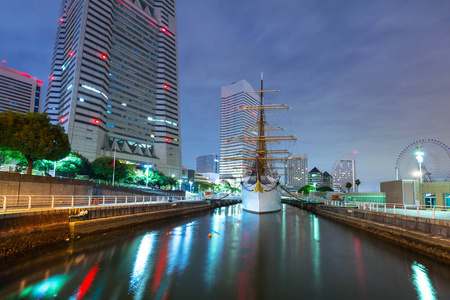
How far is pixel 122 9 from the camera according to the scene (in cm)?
11894

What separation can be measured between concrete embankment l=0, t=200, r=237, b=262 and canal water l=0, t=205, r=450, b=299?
1.13m

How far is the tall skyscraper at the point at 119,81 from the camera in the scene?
3752 inches

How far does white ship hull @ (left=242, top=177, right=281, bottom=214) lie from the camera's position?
45625 mm

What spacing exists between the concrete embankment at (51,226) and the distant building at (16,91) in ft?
608

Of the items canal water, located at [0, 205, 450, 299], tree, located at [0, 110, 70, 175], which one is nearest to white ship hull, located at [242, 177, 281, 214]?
canal water, located at [0, 205, 450, 299]

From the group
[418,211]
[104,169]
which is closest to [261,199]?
[418,211]

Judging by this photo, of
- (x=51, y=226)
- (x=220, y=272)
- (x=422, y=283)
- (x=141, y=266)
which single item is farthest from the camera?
(x=51, y=226)

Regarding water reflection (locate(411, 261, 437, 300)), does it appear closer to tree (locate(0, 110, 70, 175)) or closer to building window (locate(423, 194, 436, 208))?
building window (locate(423, 194, 436, 208))

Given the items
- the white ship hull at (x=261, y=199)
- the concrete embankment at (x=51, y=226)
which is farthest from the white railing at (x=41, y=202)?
the white ship hull at (x=261, y=199)

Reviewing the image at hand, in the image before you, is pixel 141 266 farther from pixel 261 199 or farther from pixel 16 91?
pixel 16 91

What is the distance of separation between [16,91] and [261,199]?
208 metres

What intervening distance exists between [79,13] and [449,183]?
133554 mm

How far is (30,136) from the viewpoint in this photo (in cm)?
2788

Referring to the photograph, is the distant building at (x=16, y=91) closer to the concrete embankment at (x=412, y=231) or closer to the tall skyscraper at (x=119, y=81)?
the tall skyscraper at (x=119, y=81)
